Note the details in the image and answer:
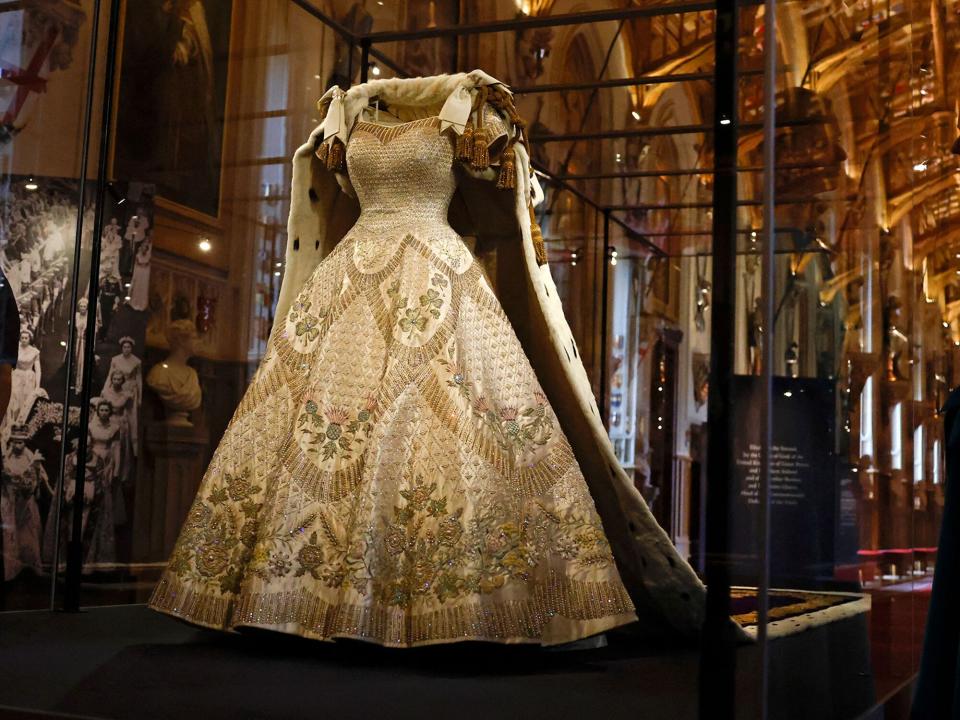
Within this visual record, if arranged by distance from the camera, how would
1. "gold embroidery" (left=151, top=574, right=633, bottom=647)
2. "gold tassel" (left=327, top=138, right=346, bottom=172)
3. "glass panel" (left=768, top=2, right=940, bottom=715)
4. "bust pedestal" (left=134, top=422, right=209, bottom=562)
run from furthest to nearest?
"bust pedestal" (left=134, top=422, right=209, bottom=562), "gold tassel" (left=327, top=138, right=346, bottom=172), "gold embroidery" (left=151, top=574, right=633, bottom=647), "glass panel" (left=768, top=2, right=940, bottom=715)

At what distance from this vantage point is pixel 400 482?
3057 mm

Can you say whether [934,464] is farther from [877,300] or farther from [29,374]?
[29,374]

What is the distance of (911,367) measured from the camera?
11.9 ft

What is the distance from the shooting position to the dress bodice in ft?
11.9

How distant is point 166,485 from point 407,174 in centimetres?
A: 138

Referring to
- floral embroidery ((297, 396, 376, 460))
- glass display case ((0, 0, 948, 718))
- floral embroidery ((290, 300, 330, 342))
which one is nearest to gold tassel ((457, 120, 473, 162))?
glass display case ((0, 0, 948, 718))

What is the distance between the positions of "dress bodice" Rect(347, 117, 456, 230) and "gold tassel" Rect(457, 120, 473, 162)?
0.05 m

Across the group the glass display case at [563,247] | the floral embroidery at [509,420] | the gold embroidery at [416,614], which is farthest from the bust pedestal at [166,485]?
the floral embroidery at [509,420]

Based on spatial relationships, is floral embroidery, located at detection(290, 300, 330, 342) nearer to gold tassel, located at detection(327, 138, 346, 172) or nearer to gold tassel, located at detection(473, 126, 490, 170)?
gold tassel, located at detection(327, 138, 346, 172)

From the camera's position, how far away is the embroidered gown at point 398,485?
2.97 m

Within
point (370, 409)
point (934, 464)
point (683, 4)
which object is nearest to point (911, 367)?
point (934, 464)

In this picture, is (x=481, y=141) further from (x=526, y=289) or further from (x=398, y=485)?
(x=398, y=485)

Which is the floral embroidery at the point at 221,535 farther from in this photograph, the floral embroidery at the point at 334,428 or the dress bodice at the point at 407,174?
the dress bodice at the point at 407,174

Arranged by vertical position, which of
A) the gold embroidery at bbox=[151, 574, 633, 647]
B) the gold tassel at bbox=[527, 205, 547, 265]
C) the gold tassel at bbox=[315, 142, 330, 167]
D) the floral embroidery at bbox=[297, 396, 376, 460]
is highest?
the gold tassel at bbox=[315, 142, 330, 167]
